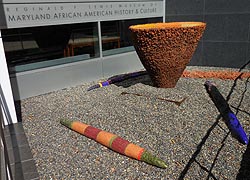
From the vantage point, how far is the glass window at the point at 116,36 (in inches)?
251

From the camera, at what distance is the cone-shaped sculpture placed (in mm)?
4492

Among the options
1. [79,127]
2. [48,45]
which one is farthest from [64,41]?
[79,127]

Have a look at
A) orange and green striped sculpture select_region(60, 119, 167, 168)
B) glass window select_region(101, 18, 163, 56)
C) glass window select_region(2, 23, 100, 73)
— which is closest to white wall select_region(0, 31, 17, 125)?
orange and green striped sculpture select_region(60, 119, 167, 168)

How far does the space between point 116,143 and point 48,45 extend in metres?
3.59

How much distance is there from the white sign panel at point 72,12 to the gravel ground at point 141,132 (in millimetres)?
1659

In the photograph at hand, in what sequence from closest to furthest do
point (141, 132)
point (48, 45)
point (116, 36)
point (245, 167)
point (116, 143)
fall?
point (245, 167), point (116, 143), point (141, 132), point (48, 45), point (116, 36)

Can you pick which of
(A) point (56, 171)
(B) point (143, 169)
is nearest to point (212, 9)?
(B) point (143, 169)

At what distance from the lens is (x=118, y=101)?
4797 millimetres

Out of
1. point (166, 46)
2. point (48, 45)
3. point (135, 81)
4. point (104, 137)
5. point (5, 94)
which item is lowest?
point (135, 81)

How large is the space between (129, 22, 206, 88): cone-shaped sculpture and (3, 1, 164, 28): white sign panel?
5.03 feet

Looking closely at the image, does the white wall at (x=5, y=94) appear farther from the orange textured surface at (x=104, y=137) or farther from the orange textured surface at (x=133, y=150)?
the orange textured surface at (x=133, y=150)

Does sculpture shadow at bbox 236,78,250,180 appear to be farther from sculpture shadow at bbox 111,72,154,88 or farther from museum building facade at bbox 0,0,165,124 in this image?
museum building facade at bbox 0,0,165,124

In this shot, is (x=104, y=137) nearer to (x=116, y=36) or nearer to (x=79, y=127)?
(x=79, y=127)

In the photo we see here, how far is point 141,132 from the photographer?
3598 millimetres
